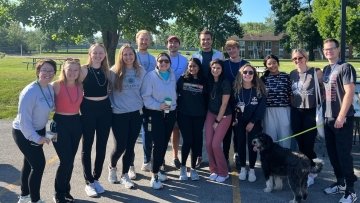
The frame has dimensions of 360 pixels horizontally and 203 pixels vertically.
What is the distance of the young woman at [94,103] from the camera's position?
5250 mm

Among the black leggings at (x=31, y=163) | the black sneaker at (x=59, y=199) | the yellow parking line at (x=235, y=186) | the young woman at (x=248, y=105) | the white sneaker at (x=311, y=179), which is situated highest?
the young woman at (x=248, y=105)

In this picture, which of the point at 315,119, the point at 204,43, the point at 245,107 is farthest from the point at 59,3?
the point at 315,119

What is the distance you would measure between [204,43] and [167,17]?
7.63 metres

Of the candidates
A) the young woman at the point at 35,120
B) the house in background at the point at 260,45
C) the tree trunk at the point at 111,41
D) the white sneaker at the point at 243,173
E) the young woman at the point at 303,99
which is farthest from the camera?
the house in background at the point at 260,45

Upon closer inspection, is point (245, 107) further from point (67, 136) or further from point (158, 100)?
point (67, 136)

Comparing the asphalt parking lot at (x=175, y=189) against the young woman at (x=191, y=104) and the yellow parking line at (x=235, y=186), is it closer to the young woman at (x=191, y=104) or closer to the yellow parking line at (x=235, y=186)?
the yellow parking line at (x=235, y=186)

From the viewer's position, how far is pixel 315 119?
5.84 m

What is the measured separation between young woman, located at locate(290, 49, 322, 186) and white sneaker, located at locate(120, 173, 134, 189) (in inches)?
104

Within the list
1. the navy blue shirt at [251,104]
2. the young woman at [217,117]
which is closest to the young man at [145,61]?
the young woman at [217,117]

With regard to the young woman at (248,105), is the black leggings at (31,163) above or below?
below

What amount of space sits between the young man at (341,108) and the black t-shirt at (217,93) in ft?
4.64

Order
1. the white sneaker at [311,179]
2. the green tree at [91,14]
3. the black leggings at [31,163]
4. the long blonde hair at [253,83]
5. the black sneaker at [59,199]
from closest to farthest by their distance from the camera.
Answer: the black leggings at [31,163] → the black sneaker at [59,199] → the long blonde hair at [253,83] → the white sneaker at [311,179] → the green tree at [91,14]

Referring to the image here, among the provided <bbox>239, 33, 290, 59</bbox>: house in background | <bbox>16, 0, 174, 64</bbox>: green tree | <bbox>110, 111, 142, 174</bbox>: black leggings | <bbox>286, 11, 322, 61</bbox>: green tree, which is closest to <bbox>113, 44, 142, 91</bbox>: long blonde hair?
<bbox>110, 111, 142, 174</bbox>: black leggings

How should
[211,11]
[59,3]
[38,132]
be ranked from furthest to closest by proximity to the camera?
[211,11]
[59,3]
[38,132]
